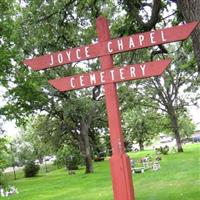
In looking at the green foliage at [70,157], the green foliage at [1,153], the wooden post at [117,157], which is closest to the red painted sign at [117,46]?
the wooden post at [117,157]

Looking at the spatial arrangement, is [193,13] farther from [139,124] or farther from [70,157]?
[139,124]

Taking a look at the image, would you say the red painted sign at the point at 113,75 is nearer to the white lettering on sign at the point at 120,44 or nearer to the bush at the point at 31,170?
the white lettering on sign at the point at 120,44

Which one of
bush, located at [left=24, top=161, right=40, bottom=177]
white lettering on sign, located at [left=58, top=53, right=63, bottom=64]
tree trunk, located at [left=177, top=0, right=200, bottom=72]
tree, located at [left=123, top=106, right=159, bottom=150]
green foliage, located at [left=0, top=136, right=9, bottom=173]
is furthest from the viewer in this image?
tree, located at [left=123, top=106, right=159, bottom=150]

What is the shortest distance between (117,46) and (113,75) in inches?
17.3

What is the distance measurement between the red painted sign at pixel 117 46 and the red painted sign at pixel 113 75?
0.28 meters

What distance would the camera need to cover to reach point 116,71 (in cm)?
715

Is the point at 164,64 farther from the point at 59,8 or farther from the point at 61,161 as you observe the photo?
the point at 61,161

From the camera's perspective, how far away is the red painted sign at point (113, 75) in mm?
6945

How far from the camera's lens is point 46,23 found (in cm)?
1134

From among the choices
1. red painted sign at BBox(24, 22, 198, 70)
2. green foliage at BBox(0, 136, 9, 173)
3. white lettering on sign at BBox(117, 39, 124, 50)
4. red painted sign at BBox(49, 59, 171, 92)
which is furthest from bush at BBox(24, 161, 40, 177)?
white lettering on sign at BBox(117, 39, 124, 50)

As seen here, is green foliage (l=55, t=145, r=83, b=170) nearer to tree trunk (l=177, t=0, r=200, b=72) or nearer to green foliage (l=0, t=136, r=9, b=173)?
green foliage (l=0, t=136, r=9, b=173)

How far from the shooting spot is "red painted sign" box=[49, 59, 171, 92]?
22.8 feet

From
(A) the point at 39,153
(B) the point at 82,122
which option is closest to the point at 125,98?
(B) the point at 82,122

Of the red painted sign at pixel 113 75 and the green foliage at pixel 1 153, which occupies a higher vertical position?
the red painted sign at pixel 113 75
